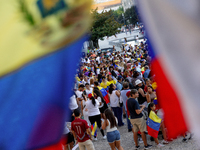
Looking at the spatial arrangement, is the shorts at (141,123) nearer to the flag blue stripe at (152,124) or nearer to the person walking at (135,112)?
the person walking at (135,112)

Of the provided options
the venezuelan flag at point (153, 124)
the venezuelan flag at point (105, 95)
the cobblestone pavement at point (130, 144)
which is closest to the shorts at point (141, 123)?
the venezuelan flag at point (153, 124)

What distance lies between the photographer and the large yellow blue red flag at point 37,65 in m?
1.15

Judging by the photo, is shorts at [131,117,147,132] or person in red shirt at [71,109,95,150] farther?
shorts at [131,117,147,132]

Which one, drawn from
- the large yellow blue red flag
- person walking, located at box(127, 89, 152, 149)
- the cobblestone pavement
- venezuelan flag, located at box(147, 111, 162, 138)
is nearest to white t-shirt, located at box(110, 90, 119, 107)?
the cobblestone pavement

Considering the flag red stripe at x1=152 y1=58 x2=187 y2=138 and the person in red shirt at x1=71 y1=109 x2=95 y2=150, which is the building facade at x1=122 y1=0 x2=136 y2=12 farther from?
the person in red shirt at x1=71 y1=109 x2=95 y2=150

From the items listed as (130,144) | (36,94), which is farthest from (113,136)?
(36,94)

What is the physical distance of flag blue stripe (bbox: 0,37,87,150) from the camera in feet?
3.99

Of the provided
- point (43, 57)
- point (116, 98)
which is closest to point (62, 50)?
point (43, 57)

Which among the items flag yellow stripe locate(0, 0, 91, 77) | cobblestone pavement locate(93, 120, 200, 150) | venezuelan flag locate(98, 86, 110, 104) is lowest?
cobblestone pavement locate(93, 120, 200, 150)

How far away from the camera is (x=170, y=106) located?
115 cm

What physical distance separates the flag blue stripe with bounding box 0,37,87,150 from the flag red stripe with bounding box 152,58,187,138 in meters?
0.39

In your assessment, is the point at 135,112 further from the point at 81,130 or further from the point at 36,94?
the point at 36,94

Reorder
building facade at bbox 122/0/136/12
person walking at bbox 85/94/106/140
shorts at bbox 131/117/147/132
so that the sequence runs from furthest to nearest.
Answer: person walking at bbox 85/94/106/140
shorts at bbox 131/117/147/132
building facade at bbox 122/0/136/12

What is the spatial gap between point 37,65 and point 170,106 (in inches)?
25.0
